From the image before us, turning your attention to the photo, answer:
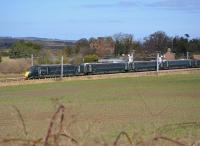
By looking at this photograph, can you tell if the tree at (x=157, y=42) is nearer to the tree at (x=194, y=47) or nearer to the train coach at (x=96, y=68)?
the tree at (x=194, y=47)

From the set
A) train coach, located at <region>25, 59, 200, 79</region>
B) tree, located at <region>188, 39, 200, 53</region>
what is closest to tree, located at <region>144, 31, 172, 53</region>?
tree, located at <region>188, 39, 200, 53</region>

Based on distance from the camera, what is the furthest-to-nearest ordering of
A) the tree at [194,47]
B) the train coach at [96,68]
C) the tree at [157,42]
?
the tree at [157,42] → the tree at [194,47] → the train coach at [96,68]

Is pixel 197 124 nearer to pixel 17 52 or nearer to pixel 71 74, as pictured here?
pixel 71 74

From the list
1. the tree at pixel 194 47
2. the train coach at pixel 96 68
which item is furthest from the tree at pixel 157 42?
the train coach at pixel 96 68

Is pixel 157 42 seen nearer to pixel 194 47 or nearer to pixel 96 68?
pixel 194 47

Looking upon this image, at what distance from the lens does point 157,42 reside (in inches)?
5595

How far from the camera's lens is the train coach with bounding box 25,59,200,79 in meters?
57.2

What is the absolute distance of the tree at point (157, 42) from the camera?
458ft

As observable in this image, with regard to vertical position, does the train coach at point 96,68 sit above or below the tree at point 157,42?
below

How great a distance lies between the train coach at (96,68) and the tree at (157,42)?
186 feet

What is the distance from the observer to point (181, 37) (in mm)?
137375

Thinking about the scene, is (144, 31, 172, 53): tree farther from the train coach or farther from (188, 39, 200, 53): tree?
the train coach

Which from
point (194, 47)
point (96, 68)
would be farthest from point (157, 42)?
point (96, 68)

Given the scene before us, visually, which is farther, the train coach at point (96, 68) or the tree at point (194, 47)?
the tree at point (194, 47)
